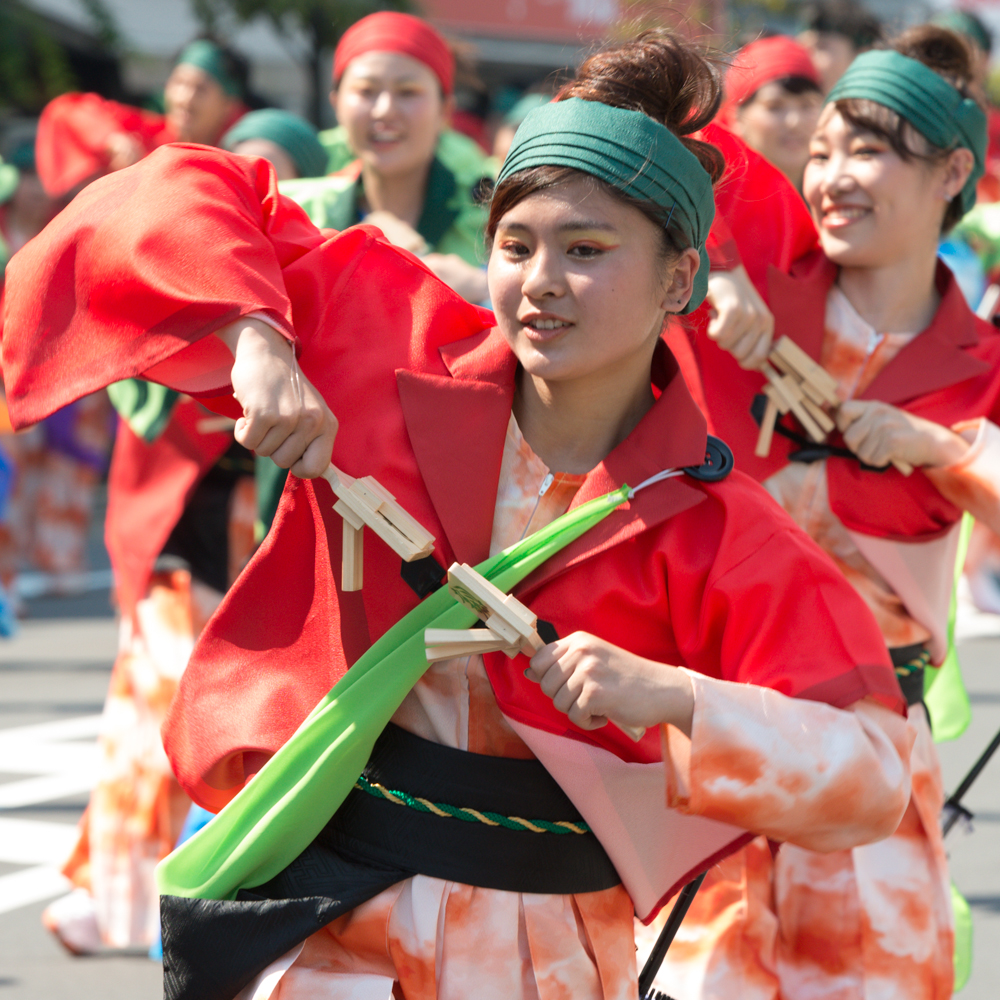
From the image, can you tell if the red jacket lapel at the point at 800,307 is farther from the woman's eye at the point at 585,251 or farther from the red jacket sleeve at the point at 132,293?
the red jacket sleeve at the point at 132,293

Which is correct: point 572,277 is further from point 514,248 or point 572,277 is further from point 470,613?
point 470,613

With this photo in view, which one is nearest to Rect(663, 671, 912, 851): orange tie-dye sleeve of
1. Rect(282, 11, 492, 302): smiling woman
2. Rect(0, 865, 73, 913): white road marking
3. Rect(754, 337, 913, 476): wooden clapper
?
Rect(754, 337, 913, 476): wooden clapper

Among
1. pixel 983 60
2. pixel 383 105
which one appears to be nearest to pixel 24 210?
pixel 383 105

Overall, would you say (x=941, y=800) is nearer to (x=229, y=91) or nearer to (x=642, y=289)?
(x=642, y=289)

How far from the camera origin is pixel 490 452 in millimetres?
2098

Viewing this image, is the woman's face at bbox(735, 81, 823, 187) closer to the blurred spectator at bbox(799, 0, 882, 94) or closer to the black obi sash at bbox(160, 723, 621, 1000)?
the blurred spectator at bbox(799, 0, 882, 94)

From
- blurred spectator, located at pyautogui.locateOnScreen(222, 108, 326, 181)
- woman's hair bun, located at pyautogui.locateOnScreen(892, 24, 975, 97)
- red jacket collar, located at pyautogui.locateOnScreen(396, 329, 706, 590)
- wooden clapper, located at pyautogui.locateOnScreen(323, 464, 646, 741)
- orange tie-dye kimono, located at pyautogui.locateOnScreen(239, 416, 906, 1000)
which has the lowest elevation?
orange tie-dye kimono, located at pyautogui.locateOnScreen(239, 416, 906, 1000)

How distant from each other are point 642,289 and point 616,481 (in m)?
0.25

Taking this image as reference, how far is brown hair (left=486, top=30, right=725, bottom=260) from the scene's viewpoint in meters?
2.02

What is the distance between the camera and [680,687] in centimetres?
183

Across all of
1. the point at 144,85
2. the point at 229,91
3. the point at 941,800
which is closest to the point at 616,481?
the point at 941,800

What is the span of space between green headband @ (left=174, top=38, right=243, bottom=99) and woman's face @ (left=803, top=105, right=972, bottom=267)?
3.48m

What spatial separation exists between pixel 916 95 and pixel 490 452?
145cm

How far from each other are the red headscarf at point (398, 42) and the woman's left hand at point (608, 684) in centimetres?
304
